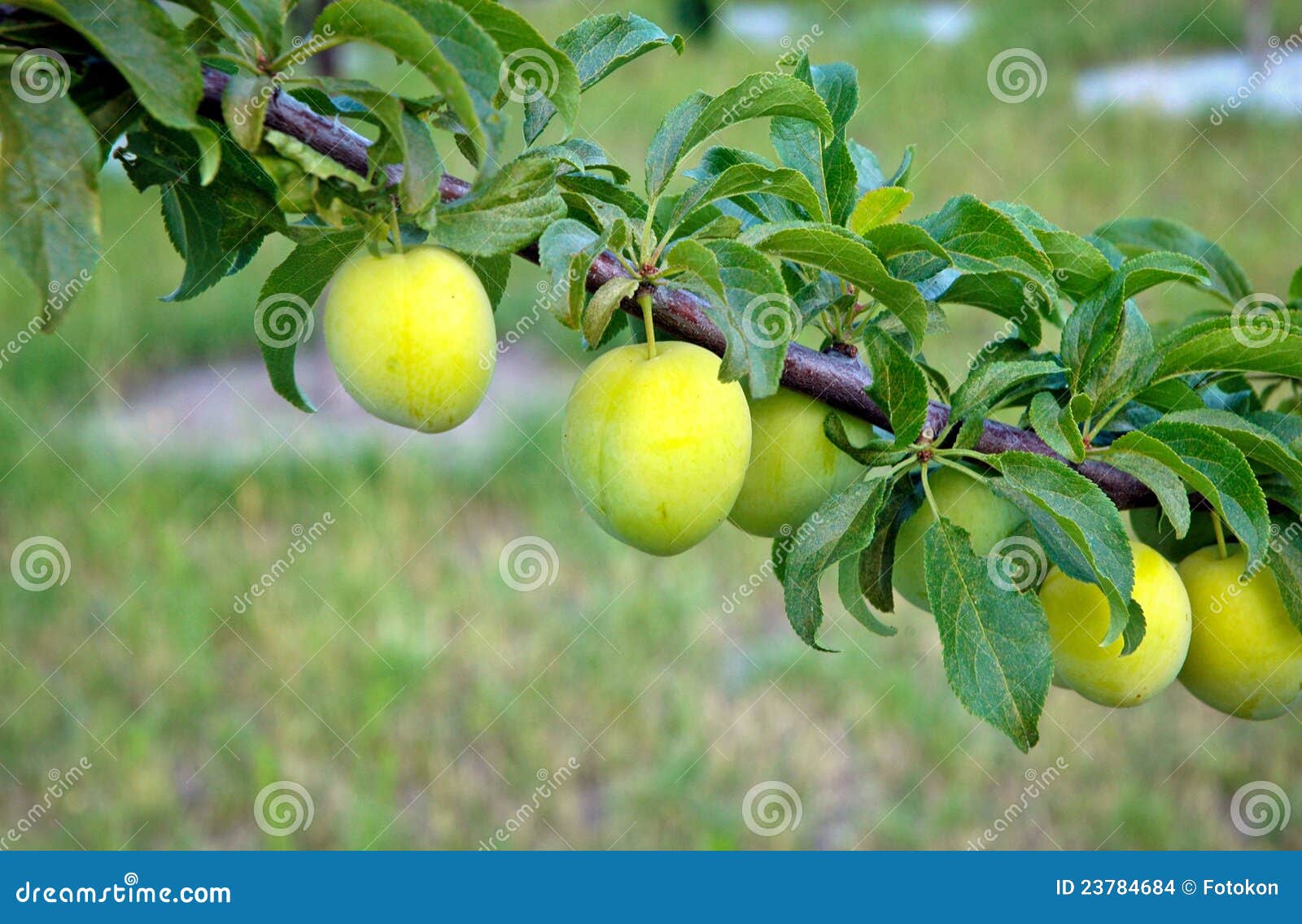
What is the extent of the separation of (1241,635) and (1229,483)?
0.43 ft

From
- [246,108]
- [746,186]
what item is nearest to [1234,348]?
[746,186]

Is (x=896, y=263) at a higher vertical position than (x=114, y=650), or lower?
higher

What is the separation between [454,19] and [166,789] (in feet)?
5.69

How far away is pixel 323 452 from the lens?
2.76m

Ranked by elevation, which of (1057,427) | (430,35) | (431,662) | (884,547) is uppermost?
(430,35)

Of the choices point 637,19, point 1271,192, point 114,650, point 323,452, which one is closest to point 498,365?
point 323,452

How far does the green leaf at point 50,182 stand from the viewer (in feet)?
1.41

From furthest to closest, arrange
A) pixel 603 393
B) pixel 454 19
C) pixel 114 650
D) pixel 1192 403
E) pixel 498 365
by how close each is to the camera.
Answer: pixel 498 365
pixel 114 650
pixel 1192 403
pixel 603 393
pixel 454 19

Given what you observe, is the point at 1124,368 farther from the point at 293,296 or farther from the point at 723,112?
the point at 293,296

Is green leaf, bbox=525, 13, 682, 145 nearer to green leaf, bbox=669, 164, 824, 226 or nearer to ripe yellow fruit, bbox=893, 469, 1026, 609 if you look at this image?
green leaf, bbox=669, 164, 824, 226

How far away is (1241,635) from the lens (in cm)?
68

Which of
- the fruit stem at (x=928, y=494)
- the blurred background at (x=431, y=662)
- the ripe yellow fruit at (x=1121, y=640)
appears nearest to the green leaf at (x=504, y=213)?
the fruit stem at (x=928, y=494)

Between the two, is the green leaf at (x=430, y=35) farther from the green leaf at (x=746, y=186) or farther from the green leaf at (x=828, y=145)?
the green leaf at (x=828, y=145)

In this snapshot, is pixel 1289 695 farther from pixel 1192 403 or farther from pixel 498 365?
pixel 498 365
